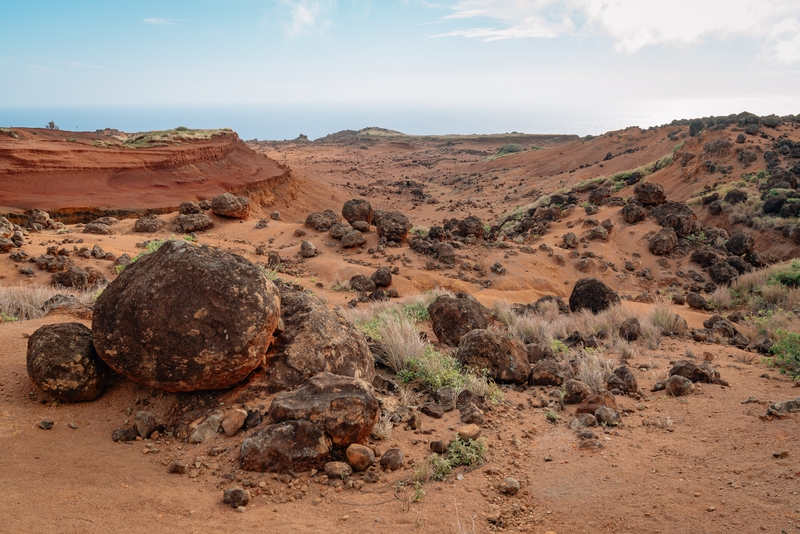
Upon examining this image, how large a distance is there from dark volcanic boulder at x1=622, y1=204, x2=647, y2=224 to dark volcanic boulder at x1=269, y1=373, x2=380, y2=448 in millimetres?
15259

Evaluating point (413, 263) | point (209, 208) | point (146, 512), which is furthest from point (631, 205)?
point (146, 512)

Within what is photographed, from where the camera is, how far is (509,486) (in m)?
3.13

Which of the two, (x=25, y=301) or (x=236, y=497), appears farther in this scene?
(x=25, y=301)

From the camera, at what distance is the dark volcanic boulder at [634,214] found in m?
16.4

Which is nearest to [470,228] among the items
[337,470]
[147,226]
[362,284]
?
[362,284]

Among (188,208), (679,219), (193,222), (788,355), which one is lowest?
(788,355)

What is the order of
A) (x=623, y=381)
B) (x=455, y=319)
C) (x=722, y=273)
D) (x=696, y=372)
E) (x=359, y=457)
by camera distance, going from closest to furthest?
1. (x=359, y=457)
2. (x=623, y=381)
3. (x=696, y=372)
4. (x=455, y=319)
5. (x=722, y=273)

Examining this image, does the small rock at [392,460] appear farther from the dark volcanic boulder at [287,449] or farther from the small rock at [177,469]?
the small rock at [177,469]

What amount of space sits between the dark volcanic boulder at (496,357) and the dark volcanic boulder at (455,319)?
1.10 metres

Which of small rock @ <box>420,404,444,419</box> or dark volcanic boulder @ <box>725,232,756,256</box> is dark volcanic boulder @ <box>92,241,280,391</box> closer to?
small rock @ <box>420,404,444,419</box>

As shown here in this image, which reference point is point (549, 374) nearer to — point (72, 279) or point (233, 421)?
point (233, 421)

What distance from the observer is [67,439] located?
11.6 feet

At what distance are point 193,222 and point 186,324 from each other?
12.1 meters

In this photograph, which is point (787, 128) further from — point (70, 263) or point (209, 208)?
point (70, 263)
